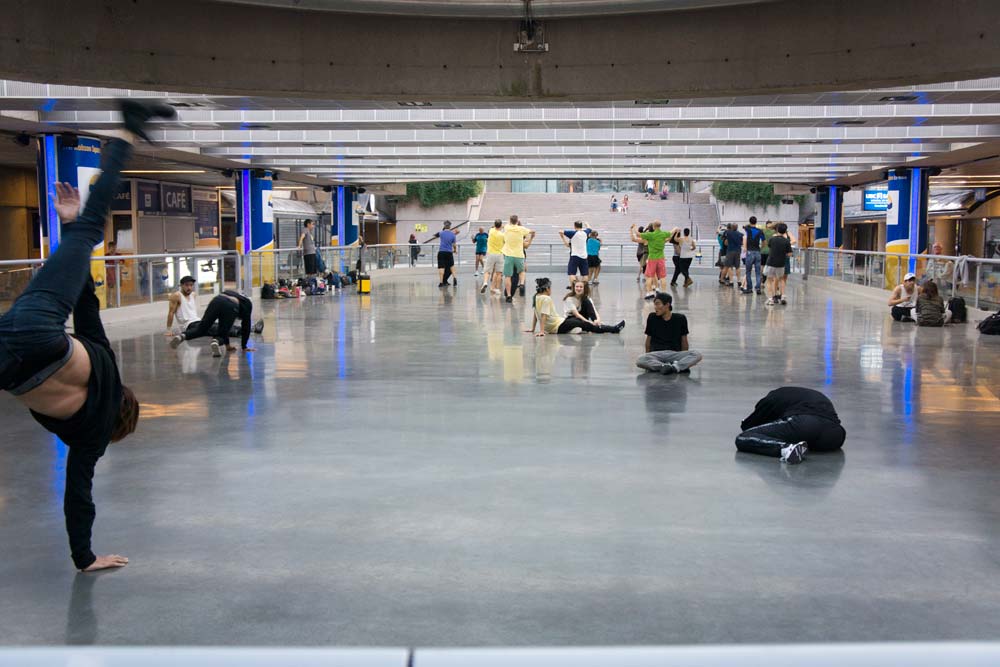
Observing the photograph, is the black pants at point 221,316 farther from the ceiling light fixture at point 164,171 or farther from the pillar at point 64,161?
the ceiling light fixture at point 164,171

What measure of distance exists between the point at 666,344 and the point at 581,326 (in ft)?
13.4

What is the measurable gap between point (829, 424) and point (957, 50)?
5292 mm

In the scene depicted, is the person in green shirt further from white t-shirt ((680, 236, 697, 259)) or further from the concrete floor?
the concrete floor

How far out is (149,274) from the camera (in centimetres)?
1773

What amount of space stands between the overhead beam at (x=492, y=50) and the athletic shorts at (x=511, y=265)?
9.98 meters

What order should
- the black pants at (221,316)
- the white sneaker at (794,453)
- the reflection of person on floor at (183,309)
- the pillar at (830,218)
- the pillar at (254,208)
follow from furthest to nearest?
the pillar at (830,218) < the pillar at (254,208) < the reflection of person on floor at (183,309) < the black pants at (221,316) < the white sneaker at (794,453)

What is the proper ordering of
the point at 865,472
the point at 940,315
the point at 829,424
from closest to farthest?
the point at 865,472 < the point at 829,424 < the point at 940,315

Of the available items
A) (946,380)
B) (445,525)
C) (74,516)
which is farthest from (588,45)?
(74,516)

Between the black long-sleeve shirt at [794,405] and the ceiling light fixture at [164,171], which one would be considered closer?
the black long-sleeve shirt at [794,405]

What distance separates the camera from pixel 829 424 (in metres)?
7.00

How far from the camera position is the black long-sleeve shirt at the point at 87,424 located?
170 inches

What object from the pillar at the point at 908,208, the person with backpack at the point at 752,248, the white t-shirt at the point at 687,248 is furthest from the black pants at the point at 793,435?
the pillar at the point at 908,208

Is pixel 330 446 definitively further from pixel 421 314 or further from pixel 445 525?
pixel 421 314

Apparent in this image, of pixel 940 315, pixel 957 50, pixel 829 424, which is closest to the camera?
pixel 829 424
